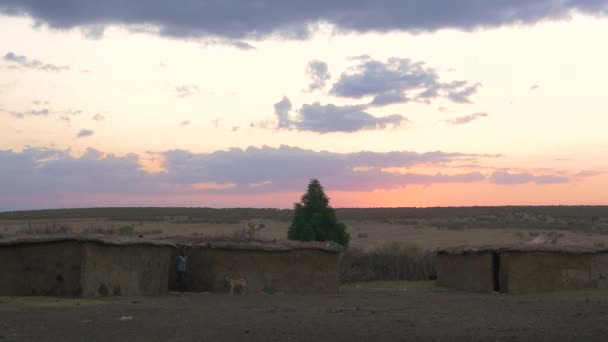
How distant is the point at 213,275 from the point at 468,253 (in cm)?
755

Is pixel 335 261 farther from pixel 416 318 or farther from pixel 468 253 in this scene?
pixel 416 318

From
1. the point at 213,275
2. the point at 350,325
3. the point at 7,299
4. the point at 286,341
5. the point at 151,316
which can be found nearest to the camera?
the point at 286,341

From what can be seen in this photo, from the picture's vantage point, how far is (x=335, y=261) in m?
23.0

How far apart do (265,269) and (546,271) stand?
815cm

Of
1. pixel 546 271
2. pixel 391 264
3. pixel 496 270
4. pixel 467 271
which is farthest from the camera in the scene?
pixel 391 264

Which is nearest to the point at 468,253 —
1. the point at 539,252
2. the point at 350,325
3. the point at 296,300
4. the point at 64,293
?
the point at 539,252

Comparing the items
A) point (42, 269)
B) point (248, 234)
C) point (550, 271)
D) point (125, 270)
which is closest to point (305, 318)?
point (125, 270)

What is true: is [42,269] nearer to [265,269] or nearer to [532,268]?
[265,269]

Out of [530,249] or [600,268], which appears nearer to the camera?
[530,249]

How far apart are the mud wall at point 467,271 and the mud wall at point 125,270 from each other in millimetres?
8699

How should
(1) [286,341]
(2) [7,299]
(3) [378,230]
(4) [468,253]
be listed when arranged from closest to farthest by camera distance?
(1) [286,341], (2) [7,299], (4) [468,253], (3) [378,230]

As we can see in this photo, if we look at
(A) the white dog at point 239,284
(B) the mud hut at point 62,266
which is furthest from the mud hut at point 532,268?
(B) the mud hut at point 62,266

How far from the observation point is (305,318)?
15891mm

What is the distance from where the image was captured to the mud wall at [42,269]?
18.8m
